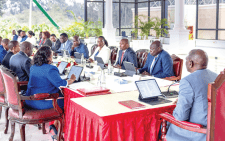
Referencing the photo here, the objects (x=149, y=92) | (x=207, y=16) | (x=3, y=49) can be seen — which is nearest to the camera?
(x=149, y=92)

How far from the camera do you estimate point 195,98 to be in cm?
215

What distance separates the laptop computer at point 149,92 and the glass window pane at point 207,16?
8.89 metres

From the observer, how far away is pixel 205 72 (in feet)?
7.30

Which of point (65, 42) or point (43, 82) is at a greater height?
point (65, 42)

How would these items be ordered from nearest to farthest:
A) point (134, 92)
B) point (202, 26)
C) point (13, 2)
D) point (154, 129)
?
point (154, 129) < point (134, 92) < point (202, 26) < point (13, 2)

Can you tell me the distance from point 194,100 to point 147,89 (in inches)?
25.5

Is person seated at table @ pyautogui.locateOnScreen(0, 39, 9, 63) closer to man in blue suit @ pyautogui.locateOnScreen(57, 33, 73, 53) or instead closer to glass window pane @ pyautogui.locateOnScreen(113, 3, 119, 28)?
man in blue suit @ pyautogui.locateOnScreen(57, 33, 73, 53)

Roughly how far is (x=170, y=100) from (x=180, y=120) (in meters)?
0.51

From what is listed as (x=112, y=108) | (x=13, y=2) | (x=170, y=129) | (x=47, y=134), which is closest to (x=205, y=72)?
(x=170, y=129)

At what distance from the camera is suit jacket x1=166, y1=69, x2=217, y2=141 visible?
7.02 ft

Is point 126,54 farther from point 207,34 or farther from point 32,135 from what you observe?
point 207,34

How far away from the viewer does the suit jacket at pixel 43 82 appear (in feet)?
10.4

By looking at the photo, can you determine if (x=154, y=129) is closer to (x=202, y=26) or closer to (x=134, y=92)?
(x=134, y=92)

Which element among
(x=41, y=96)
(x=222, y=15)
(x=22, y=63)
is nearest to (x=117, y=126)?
(x=41, y=96)
